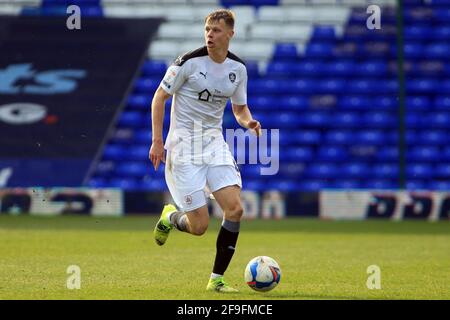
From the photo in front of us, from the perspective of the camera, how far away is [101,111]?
21.7 meters

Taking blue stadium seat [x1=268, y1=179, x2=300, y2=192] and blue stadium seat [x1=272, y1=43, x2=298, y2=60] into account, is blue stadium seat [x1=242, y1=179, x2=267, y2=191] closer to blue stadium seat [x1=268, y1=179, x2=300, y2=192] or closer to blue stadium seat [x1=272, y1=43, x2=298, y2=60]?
blue stadium seat [x1=268, y1=179, x2=300, y2=192]

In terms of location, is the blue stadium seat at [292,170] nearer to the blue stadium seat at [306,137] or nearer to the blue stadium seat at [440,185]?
the blue stadium seat at [306,137]

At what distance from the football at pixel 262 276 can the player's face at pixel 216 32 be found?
175 centimetres

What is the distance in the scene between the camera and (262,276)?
7.83m

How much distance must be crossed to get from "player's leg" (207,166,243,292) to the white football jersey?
253mm

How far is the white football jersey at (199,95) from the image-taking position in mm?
8172

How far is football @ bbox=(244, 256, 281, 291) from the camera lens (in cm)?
783

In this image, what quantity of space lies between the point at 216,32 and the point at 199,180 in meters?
1.18

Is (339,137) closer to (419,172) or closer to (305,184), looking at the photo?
(305,184)

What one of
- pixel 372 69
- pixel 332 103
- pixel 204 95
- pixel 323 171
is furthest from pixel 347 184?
pixel 204 95

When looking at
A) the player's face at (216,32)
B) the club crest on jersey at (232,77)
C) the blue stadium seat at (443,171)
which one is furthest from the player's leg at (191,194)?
the blue stadium seat at (443,171)
